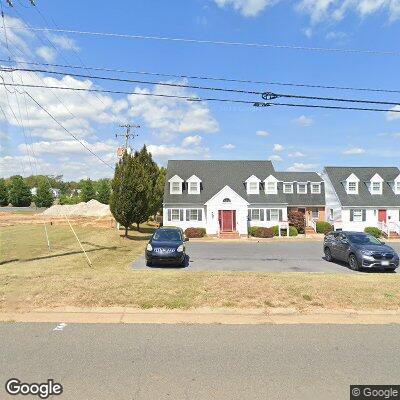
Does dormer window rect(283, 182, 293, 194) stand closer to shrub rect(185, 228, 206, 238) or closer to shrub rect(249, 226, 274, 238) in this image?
shrub rect(249, 226, 274, 238)

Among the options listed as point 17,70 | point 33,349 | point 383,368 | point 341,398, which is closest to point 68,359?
point 33,349

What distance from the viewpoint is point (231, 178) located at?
38.8m

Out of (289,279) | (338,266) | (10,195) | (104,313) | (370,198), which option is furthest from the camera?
(10,195)

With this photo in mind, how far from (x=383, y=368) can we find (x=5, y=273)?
1057cm

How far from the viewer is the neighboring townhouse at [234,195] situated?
3462 cm

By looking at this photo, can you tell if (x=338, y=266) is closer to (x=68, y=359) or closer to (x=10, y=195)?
(x=68, y=359)

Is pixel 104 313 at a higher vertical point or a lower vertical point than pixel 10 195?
lower

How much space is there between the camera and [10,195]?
3351 inches

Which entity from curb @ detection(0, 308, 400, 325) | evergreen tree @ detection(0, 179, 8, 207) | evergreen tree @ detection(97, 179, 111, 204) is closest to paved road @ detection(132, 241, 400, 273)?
curb @ detection(0, 308, 400, 325)

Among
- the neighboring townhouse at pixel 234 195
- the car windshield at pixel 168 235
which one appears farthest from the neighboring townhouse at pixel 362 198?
the car windshield at pixel 168 235

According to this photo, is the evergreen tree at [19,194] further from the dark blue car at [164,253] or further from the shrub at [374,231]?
the dark blue car at [164,253]

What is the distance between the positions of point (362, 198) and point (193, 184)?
739 inches

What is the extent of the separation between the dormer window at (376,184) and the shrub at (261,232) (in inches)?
562

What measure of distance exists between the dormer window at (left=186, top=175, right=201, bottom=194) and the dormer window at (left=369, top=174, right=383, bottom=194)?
64.4ft
